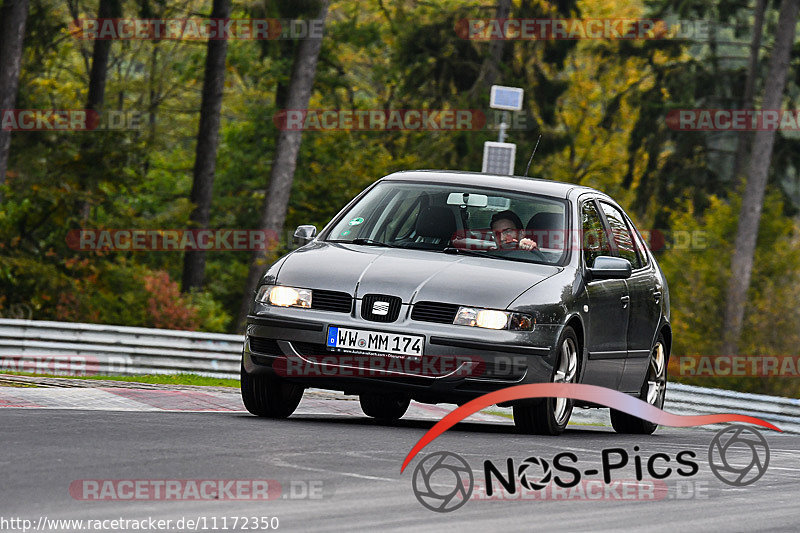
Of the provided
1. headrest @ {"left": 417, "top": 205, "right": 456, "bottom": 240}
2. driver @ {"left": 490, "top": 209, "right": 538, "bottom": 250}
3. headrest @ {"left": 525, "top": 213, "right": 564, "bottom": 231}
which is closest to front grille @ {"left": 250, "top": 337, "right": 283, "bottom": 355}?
headrest @ {"left": 417, "top": 205, "right": 456, "bottom": 240}

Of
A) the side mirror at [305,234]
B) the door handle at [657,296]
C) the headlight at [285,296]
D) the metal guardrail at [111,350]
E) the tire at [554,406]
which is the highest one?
the side mirror at [305,234]

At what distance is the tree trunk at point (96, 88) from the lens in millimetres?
30500

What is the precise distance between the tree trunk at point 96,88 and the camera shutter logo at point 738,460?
66.2ft

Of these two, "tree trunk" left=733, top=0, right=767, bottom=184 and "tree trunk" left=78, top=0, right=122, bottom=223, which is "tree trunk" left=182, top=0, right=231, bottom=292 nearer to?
"tree trunk" left=78, top=0, right=122, bottom=223

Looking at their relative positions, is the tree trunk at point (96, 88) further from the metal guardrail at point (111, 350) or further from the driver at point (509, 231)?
the driver at point (509, 231)

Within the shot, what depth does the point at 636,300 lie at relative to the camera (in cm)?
1161

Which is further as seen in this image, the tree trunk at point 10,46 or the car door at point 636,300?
the tree trunk at point 10,46

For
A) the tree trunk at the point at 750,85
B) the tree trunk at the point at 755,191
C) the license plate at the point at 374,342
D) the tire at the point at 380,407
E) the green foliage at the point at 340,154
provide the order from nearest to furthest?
the license plate at the point at 374,342
the tire at the point at 380,407
the green foliage at the point at 340,154
the tree trunk at the point at 755,191
the tree trunk at the point at 750,85

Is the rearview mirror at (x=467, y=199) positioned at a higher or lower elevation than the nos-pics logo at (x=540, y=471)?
higher

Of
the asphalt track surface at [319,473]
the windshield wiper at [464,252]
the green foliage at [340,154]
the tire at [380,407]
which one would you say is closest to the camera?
the asphalt track surface at [319,473]

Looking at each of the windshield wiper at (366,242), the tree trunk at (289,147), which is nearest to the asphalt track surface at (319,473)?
the windshield wiper at (366,242)

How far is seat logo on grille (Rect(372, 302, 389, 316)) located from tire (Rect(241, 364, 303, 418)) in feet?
3.12

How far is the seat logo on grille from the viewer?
9.45 metres

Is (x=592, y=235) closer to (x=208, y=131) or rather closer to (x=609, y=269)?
(x=609, y=269)
